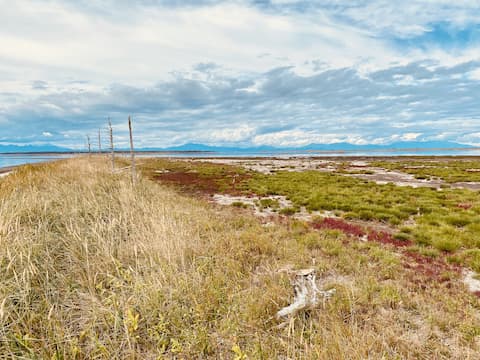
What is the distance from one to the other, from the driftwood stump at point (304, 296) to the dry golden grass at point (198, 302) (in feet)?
0.51

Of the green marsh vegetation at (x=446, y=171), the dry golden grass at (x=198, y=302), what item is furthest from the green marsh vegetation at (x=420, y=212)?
the green marsh vegetation at (x=446, y=171)

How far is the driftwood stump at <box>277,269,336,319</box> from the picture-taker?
4.40 meters

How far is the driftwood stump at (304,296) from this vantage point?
4.40 metres

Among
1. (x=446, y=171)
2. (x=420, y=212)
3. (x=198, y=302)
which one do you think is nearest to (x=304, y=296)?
(x=198, y=302)

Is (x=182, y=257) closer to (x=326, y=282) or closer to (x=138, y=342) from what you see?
(x=138, y=342)

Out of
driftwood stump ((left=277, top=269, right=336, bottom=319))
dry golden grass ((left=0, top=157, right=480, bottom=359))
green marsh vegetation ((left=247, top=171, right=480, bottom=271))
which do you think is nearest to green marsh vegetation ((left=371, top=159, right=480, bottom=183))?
green marsh vegetation ((left=247, top=171, right=480, bottom=271))

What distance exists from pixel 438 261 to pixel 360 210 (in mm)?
6681

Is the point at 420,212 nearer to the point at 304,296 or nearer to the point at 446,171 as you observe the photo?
the point at 304,296

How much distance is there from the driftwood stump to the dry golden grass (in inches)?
6.1

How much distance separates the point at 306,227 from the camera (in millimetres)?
10812

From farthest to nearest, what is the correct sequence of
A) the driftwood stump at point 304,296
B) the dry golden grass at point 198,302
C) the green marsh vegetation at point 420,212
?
the green marsh vegetation at point 420,212
the driftwood stump at point 304,296
the dry golden grass at point 198,302

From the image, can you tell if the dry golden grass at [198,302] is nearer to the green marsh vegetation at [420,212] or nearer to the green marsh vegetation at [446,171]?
the green marsh vegetation at [420,212]

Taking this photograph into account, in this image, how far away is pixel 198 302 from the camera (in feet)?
15.0

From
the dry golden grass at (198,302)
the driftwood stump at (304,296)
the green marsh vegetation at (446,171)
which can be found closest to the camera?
the dry golden grass at (198,302)
